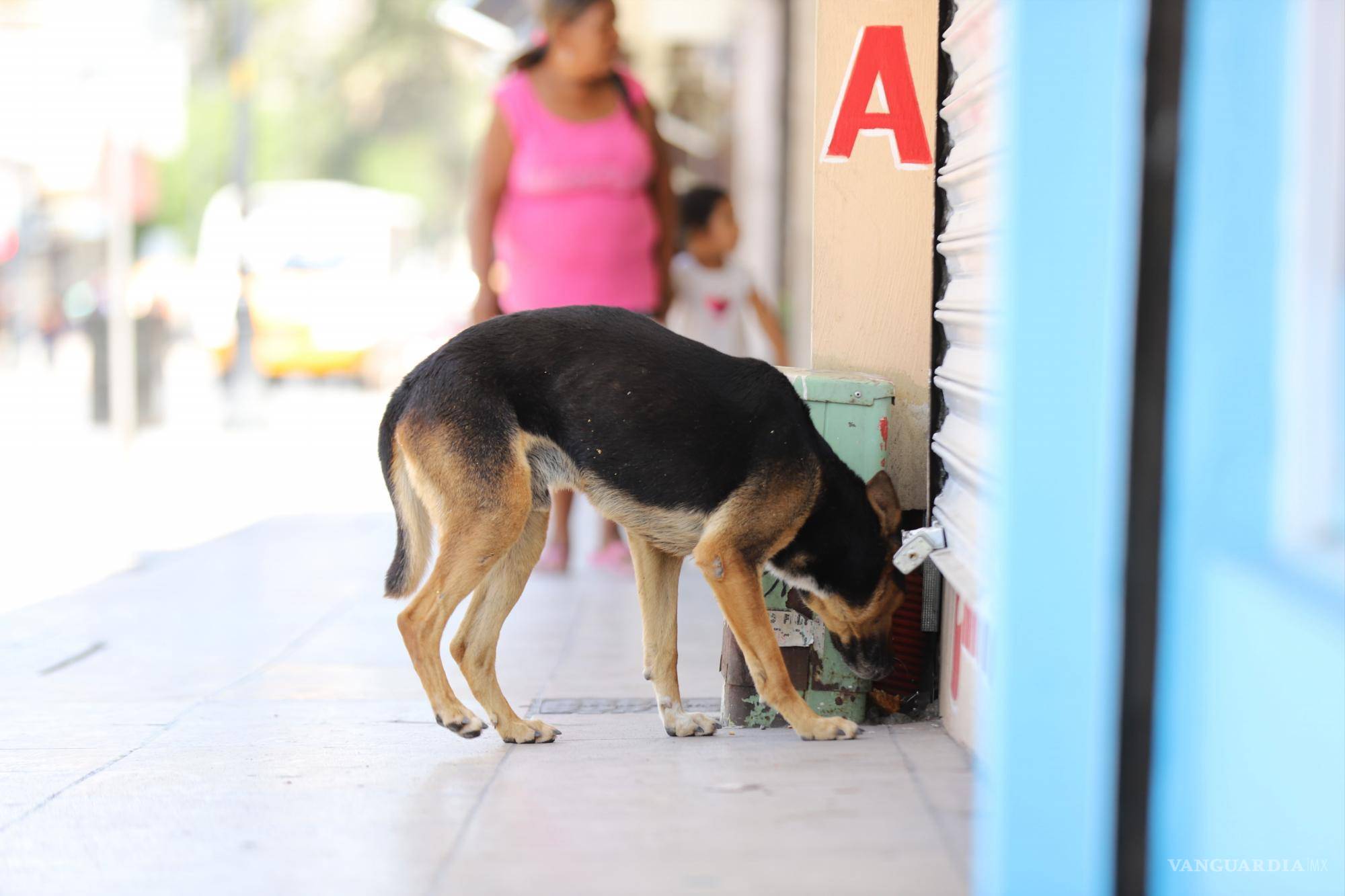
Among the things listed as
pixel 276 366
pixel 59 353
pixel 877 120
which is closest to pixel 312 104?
pixel 59 353

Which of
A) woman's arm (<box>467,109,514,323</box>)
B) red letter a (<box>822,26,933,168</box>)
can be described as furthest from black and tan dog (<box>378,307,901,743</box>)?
woman's arm (<box>467,109,514,323</box>)

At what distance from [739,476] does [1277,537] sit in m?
1.79

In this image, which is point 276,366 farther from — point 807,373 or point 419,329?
point 807,373

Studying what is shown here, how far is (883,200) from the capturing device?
450 cm

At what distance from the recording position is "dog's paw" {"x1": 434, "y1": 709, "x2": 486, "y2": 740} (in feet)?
13.3

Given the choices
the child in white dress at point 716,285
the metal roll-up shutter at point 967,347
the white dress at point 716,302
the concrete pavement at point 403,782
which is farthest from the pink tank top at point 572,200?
the metal roll-up shutter at point 967,347

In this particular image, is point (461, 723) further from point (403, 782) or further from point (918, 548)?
point (918, 548)

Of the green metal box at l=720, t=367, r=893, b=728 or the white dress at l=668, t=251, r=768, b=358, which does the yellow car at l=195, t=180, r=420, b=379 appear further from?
the green metal box at l=720, t=367, r=893, b=728

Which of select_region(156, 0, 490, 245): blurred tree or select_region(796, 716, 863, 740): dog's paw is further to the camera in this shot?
select_region(156, 0, 490, 245): blurred tree

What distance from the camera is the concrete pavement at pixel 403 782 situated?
2.97 m

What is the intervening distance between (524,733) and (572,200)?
325cm

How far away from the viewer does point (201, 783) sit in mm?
3730

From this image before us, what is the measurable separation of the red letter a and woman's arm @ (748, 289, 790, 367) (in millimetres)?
3491

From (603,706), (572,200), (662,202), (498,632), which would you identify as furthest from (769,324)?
(498,632)
